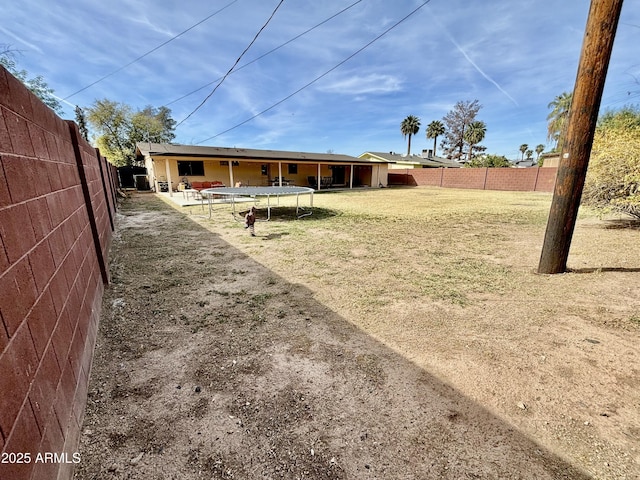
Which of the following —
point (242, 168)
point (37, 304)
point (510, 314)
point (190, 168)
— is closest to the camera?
point (37, 304)

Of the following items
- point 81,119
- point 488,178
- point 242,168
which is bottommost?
point 488,178

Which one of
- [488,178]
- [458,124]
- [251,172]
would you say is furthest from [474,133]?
[251,172]

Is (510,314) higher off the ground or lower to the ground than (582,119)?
lower

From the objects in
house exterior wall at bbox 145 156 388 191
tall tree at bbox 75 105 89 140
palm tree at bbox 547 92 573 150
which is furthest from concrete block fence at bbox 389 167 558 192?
tall tree at bbox 75 105 89 140

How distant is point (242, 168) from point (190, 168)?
11.3 ft

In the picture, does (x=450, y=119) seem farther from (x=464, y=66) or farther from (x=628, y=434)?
(x=628, y=434)

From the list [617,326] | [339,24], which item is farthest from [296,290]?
[339,24]

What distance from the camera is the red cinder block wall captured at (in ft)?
3.25

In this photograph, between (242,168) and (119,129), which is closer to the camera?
(242,168)

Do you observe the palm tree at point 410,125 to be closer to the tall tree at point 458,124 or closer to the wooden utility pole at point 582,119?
the tall tree at point 458,124

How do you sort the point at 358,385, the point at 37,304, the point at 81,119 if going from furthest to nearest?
the point at 81,119 < the point at 358,385 < the point at 37,304

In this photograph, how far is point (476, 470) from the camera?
4.69ft

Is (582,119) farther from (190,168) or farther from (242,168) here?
(190,168)

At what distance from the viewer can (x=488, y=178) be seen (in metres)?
22.0
